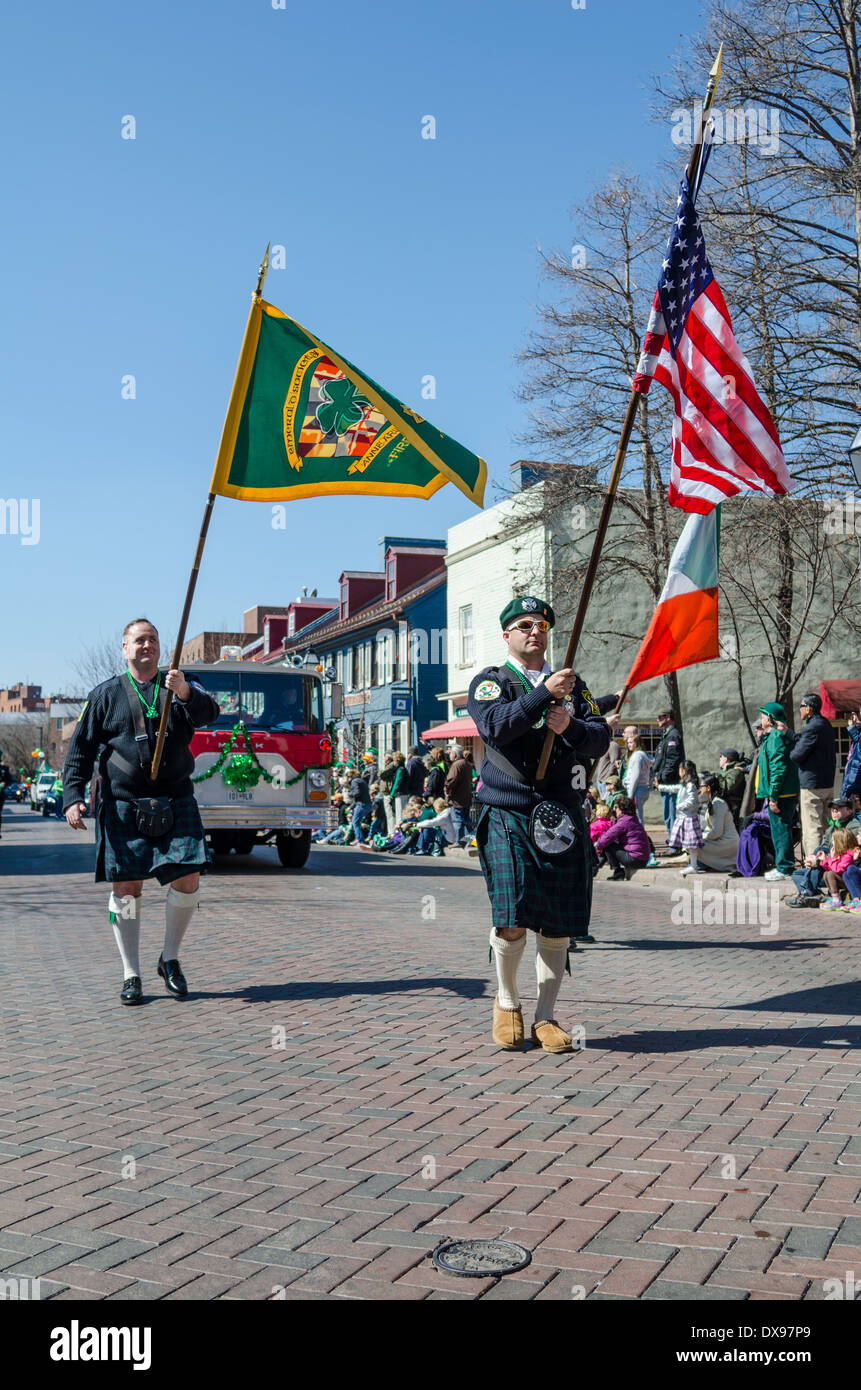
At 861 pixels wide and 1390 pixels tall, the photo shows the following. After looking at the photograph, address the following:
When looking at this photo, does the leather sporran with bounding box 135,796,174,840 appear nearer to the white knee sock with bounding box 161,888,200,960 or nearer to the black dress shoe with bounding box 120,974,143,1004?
the white knee sock with bounding box 161,888,200,960

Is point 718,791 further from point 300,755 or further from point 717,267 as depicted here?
point 717,267

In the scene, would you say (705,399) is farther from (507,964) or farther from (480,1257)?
(480,1257)

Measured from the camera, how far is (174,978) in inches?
270

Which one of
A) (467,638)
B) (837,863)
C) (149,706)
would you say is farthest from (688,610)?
(467,638)

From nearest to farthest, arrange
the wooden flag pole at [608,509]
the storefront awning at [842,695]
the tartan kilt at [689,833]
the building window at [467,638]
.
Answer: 1. the wooden flag pole at [608,509]
2. the tartan kilt at [689,833]
3. the storefront awning at [842,695]
4. the building window at [467,638]

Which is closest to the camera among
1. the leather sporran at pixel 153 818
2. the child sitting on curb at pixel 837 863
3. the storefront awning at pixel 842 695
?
the leather sporran at pixel 153 818

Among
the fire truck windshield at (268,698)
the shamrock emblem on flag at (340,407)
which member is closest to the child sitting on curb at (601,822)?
the fire truck windshield at (268,698)

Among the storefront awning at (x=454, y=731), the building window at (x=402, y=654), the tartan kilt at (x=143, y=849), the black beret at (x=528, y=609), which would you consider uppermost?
the building window at (x=402, y=654)

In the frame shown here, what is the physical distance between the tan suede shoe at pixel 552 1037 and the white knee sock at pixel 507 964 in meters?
0.15

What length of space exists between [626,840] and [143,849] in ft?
25.0

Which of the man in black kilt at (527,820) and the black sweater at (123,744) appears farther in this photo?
the black sweater at (123,744)

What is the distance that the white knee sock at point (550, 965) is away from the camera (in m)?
5.58

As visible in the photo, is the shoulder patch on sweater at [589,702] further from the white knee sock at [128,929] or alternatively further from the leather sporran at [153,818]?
the white knee sock at [128,929]
